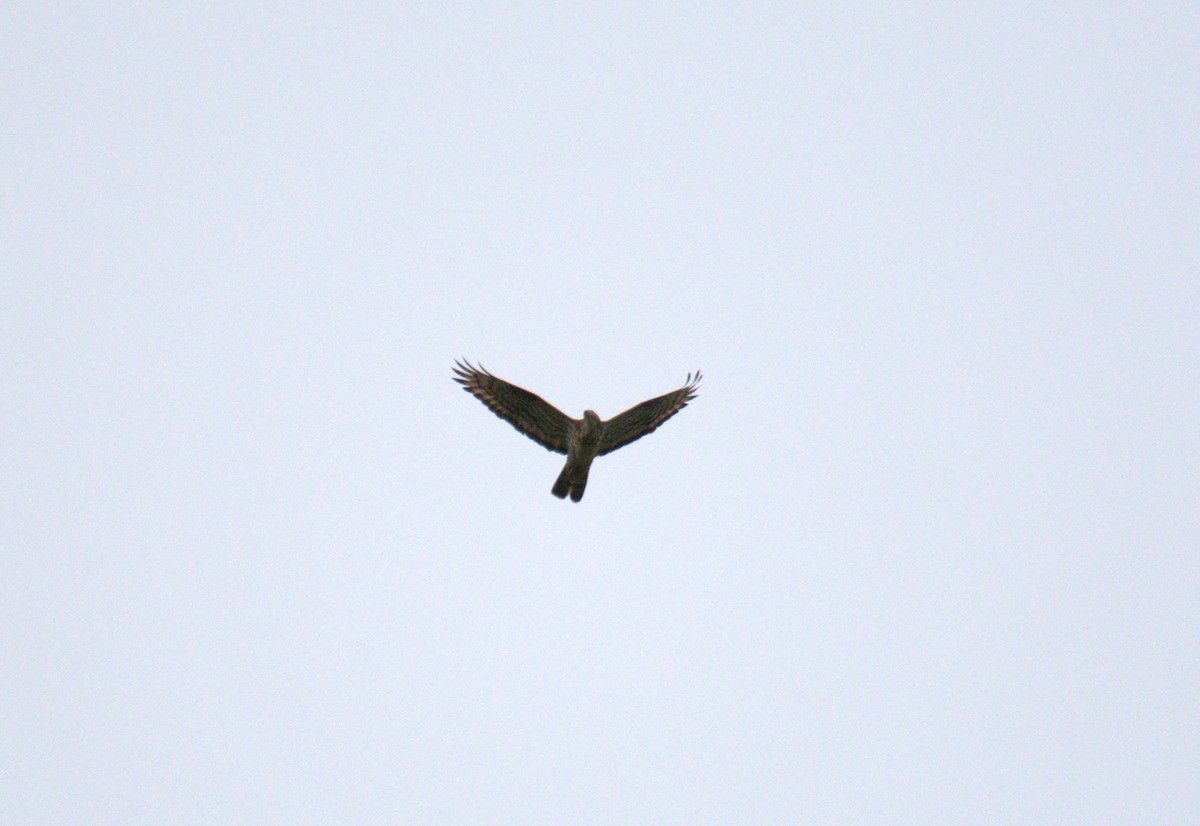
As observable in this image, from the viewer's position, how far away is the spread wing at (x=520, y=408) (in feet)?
42.9

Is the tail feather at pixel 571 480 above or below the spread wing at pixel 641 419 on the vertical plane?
below

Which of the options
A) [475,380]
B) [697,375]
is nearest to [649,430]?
[697,375]

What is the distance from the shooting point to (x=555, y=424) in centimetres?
1321

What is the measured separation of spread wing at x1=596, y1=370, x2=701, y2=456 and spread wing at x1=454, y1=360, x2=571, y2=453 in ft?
2.17

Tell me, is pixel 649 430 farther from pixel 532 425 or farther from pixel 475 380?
pixel 475 380

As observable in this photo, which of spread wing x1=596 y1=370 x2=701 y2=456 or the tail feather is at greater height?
spread wing x1=596 y1=370 x2=701 y2=456

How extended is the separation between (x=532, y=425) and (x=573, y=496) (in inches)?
45.2

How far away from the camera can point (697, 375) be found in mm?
14617

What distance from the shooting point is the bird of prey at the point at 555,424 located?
13031 millimetres

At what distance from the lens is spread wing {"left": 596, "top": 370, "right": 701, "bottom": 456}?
1350 centimetres

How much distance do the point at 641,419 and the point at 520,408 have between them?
72.3 inches

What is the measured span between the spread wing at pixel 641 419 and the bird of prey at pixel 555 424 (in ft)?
0.07

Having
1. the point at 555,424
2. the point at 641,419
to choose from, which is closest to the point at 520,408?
the point at 555,424

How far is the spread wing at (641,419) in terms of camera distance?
1350cm
